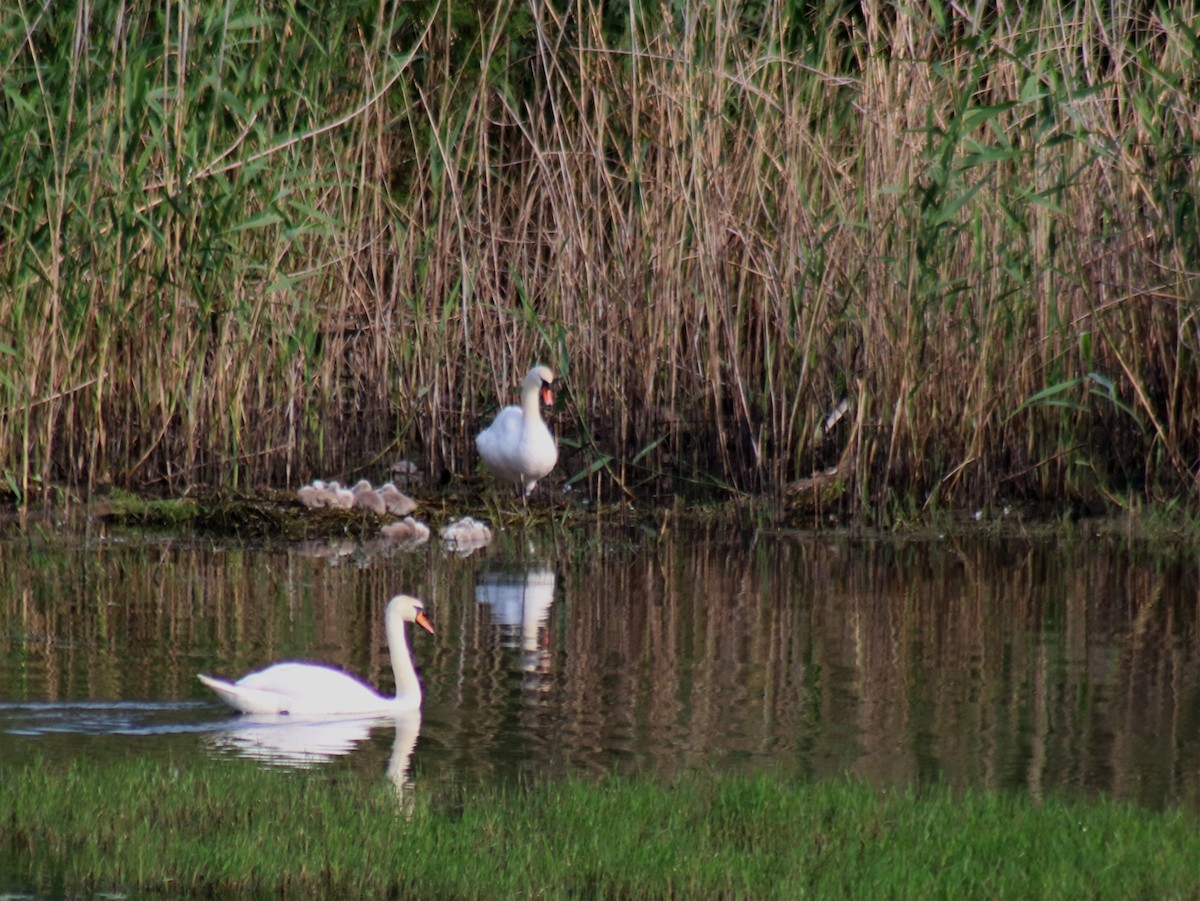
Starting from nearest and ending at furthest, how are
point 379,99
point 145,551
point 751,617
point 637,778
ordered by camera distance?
point 637,778 → point 751,617 → point 145,551 → point 379,99

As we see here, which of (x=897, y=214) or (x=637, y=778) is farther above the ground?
(x=897, y=214)

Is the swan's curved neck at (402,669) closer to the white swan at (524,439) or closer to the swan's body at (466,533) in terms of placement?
the swan's body at (466,533)

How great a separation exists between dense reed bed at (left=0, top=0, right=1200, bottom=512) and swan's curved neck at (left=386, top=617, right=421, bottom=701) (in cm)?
428

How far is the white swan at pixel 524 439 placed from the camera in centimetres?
1162

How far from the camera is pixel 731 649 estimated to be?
8.25 metres

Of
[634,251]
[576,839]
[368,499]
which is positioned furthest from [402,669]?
[634,251]

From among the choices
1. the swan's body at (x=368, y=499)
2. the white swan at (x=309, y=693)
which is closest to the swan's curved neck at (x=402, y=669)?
the white swan at (x=309, y=693)

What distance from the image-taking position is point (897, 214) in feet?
36.9

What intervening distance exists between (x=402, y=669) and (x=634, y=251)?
5.47 m

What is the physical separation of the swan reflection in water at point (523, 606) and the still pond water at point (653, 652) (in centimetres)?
2

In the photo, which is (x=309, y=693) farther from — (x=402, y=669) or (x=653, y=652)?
(x=653, y=652)

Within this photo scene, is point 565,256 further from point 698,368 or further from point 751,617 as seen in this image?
point 751,617

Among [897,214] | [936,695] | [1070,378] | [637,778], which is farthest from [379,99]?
[637,778]

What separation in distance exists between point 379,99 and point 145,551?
11.1 feet
